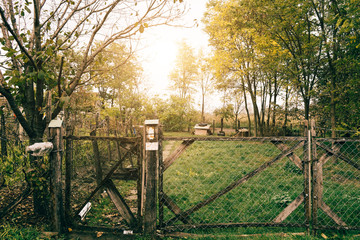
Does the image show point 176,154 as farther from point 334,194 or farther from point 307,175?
point 334,194

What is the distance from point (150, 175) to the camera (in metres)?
3.44

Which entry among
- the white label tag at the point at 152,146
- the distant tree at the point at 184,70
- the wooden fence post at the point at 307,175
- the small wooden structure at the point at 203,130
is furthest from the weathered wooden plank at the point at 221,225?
the distant tree at the point at 184,70

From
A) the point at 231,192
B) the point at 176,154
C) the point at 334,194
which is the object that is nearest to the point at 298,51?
the point at 334,194

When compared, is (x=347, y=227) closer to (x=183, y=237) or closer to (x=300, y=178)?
(x=183, y=237)

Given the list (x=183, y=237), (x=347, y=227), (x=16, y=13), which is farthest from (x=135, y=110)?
(x=347, y=227)

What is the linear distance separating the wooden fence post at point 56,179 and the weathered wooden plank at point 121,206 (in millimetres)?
798

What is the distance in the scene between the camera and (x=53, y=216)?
141 inches

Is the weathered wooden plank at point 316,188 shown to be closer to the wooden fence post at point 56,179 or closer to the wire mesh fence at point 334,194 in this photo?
the wire mesh fence at point 334,194

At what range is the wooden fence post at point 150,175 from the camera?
3416 mm

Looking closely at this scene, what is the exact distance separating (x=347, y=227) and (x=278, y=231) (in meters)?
1.09

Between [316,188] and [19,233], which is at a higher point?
[316,188]

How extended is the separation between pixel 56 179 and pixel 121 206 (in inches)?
46.1

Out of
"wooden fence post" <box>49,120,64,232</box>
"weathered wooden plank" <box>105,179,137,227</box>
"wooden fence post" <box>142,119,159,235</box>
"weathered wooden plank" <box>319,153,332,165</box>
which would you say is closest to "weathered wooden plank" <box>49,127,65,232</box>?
"wooden fence post" <box>49,120,64,232</box>

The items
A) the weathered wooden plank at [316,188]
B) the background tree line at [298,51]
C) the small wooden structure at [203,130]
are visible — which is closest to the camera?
the weathered wooden plank at [316,188]
